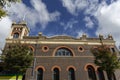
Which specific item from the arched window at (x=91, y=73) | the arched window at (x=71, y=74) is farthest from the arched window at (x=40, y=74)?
the arched window at (x=91, y=73)

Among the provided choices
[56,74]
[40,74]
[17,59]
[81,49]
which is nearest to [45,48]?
[40,74]

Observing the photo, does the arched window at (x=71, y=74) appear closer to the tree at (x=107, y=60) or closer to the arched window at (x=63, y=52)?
the arched window at (x=63, y=52)

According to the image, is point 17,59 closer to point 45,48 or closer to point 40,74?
point 40,74

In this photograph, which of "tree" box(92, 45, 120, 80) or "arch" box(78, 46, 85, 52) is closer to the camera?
"tree" box(92, 45, 120, 80)

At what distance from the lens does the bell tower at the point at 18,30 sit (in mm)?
31734

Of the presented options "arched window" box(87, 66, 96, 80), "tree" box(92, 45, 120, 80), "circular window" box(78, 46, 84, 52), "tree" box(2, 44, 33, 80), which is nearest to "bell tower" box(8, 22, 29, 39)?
"tree" box(2, 44, 33, 80)

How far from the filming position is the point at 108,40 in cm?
3170

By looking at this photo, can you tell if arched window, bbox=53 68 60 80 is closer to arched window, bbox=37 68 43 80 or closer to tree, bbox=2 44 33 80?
arched window, bbox=37 68 43 80

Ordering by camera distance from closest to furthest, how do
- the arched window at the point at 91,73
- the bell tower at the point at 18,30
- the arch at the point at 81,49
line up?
the arched window at the point at 91,73 → the arch at the point at 81,49 → the bell tower at the point at 18,30

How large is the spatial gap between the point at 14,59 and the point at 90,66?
13.0m

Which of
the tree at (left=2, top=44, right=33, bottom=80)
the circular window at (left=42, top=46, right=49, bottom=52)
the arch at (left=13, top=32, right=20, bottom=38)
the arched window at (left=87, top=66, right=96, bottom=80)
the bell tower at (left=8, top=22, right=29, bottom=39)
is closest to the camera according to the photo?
the tree at (left=2, top=44, right=33, bottom=80)

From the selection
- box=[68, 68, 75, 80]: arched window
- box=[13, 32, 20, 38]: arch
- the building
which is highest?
box=[13, 32, 20, 38]: arch

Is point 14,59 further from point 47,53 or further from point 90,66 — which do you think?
point 90,66

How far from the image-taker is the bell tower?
3173 centimetres
